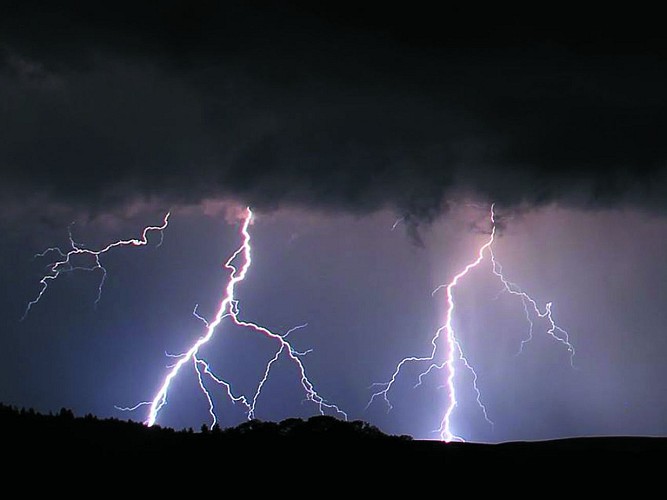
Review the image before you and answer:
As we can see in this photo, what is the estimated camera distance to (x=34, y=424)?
20.2 meters

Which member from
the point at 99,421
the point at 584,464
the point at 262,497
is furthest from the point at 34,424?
the point at 584,464

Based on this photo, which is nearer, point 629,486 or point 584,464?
point 629,486

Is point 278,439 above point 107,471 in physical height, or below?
above

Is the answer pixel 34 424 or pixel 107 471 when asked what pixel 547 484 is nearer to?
pixel 107 471

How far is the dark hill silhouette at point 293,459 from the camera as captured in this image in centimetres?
1648

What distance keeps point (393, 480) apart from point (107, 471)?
571 cm

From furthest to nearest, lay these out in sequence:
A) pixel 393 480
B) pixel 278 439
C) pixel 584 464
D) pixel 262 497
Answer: pixel 278 439, pixel 584 464, pixel 393 480, pixel 262 497

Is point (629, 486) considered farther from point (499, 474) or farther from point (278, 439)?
point (278, 439)

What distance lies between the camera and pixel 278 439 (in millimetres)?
19109

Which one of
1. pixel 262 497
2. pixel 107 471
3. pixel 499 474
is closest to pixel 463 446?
pixel 499 474

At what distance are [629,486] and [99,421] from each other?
45.0ft

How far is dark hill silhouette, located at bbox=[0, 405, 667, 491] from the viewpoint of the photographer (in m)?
16.5

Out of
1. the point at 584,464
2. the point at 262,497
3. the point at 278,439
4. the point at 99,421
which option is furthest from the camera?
the point at 99,421

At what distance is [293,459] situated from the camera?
17.4 metres
